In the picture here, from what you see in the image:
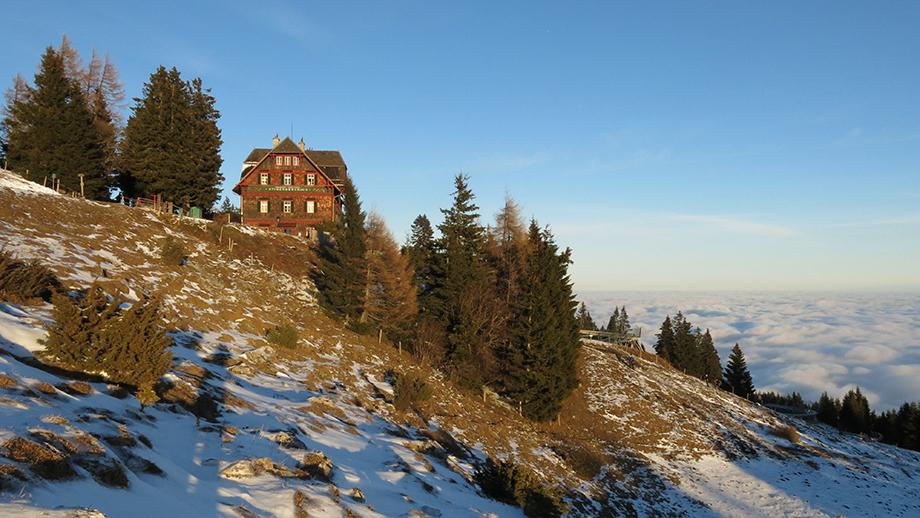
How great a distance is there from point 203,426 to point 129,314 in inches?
127

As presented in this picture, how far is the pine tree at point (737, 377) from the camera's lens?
3383 inches

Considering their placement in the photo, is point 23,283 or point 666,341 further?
point 666,341

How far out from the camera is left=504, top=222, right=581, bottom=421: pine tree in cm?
2892

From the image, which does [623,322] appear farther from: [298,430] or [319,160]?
[298,430]

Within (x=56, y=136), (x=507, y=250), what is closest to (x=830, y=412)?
(x=507, y=250)

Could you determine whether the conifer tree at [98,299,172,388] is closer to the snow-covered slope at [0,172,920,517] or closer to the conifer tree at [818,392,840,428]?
the snow-covered slope at [0,172,920,517]

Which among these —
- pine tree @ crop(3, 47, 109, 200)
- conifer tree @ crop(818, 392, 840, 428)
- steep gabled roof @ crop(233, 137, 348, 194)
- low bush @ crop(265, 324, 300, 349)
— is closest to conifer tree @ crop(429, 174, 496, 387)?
low bush @ crop(265, 324, 300, 349)

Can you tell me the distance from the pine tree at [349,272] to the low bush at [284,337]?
9.65m

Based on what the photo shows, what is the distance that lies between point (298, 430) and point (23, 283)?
32.7 ft

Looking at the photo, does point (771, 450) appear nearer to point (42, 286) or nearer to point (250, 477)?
point (250, 477)

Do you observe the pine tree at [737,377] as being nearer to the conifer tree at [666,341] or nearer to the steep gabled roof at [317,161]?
the conifer tree at [666,341]

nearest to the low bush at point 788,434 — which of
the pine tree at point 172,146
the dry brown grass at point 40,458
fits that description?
the dry brown grass at point 40,458

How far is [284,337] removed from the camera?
71.1ft

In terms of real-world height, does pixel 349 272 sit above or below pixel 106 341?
above
